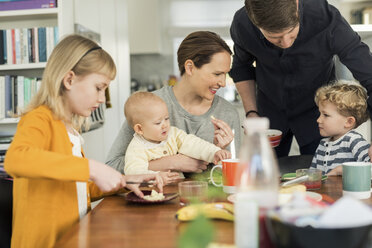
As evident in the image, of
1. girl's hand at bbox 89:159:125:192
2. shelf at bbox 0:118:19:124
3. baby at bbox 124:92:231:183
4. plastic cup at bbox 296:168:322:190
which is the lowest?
plastic cup at bbox 296:168:322:190

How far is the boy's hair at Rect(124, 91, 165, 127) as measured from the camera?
1.76 m

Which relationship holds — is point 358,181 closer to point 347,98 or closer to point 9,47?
point 347,98

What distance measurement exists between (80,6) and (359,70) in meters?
2.18

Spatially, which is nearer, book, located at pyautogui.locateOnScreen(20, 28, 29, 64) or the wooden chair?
the wooden chair

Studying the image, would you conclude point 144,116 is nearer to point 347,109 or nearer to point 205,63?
point 205,63

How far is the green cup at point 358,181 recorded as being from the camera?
121 cm

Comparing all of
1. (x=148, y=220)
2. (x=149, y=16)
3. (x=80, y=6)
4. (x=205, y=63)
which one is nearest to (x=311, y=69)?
(x=205, y=63)

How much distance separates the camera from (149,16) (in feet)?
18.9

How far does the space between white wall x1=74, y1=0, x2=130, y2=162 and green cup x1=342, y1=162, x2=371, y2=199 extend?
240cm

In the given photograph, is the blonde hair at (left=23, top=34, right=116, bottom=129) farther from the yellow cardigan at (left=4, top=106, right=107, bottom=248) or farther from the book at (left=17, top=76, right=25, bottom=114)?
the book at (left=17, top=76, right=25, bottom=114)

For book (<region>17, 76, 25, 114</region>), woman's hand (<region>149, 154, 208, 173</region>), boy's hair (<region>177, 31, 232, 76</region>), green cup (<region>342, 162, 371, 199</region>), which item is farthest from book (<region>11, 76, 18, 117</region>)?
green cup (<region>342, 162, 371, 199</region>)

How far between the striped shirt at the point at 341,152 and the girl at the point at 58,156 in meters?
0.95

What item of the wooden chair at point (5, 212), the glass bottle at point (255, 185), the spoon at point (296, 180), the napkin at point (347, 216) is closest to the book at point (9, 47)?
the wooden chair at point (5, 212)

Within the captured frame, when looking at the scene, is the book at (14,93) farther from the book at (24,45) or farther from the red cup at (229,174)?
the red cup at (229,174)
